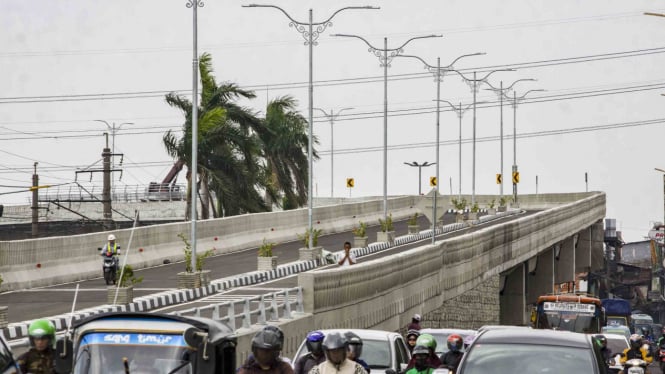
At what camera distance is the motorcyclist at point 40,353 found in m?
12.3

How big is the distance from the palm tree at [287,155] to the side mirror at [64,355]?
243 ft

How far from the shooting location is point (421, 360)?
14.7 meters

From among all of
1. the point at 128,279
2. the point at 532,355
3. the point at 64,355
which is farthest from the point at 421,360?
the point at 128,279

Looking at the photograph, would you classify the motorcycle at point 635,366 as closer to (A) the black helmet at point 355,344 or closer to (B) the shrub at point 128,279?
(A) the black helmet at point 355,344

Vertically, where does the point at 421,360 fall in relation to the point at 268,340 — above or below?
below

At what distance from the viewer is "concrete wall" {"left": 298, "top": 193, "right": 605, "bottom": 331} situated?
108ft

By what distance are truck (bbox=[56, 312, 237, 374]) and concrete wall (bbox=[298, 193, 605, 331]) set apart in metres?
19.4

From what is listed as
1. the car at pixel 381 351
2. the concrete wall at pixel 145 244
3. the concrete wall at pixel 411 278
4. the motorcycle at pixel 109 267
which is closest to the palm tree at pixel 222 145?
the concrete wall at pixel 145 244

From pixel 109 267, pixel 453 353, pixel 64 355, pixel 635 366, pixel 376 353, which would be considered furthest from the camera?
pixel 109 267

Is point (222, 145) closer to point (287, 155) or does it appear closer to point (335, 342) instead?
point (287, 155)

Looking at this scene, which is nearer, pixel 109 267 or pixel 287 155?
pixel 109 267

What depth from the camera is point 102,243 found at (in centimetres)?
4484

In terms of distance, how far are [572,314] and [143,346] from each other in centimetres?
2791

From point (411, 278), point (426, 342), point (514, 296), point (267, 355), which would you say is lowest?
point (514, 296)
